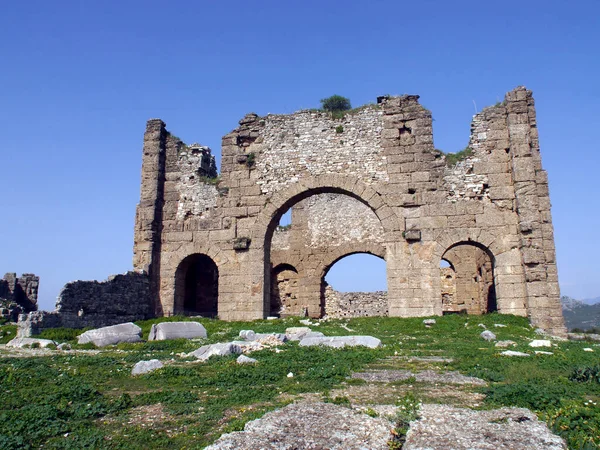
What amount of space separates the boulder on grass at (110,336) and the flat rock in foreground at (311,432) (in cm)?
687

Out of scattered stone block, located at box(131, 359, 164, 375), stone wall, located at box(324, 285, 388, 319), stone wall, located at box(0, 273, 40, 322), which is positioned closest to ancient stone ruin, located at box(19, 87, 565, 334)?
stone wall, located at box(0, 273, 40, 322)

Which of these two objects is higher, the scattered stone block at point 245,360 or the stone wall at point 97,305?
the stone wall at point 97,305

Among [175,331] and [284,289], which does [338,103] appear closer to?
[284,289]

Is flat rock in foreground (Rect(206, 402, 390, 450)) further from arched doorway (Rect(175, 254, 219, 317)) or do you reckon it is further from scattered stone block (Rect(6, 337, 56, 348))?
arched doorway (Rect(175, 254, 219, 317))

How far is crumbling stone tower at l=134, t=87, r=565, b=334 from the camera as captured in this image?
14109 millimetres

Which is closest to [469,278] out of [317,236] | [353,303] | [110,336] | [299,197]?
[353,303]

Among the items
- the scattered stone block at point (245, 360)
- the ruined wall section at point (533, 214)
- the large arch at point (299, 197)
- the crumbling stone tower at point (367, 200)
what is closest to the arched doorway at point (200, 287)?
the crumbling stone tower at point (367, 200)

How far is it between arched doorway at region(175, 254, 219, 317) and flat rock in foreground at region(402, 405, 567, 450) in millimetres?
13533

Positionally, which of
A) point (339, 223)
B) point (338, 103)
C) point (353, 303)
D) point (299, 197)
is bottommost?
point (353, 303)

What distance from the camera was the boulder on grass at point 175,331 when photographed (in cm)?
1083

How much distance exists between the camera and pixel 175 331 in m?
11.0

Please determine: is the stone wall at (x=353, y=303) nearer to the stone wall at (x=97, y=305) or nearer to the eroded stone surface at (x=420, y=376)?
the stone wall at (x=97, y=305)

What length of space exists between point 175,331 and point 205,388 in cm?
556

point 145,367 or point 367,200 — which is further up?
point 367,200
